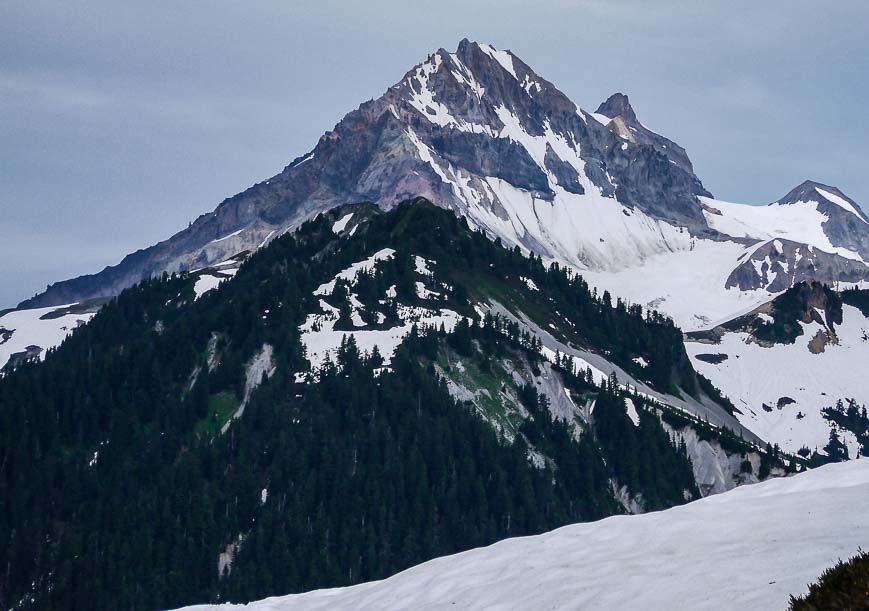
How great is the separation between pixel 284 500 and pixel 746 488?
136752 millimetres

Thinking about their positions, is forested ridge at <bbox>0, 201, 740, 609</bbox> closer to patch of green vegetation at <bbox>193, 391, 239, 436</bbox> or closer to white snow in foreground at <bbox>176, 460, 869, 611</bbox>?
patch of green vegetation at <bbox>193, 391, 239, 436</bbox>

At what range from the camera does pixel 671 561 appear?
30.9 meters

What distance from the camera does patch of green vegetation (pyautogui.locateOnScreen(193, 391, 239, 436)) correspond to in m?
189

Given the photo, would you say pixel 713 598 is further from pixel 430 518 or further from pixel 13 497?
pixel 13 497

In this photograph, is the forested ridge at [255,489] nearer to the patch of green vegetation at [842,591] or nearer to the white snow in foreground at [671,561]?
the white snow in foreground at [671,561]

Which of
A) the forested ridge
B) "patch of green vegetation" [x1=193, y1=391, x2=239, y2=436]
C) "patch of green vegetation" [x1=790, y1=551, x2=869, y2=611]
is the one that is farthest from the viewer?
"patch of green vegetation" [x1=193, y1=391, x2=239, y2=436]

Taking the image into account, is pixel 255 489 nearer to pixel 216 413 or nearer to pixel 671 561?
pixel 216 413

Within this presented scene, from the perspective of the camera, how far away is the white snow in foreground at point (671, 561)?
27.9 metres

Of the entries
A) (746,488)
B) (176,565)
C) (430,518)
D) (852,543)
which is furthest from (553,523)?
(852,543)

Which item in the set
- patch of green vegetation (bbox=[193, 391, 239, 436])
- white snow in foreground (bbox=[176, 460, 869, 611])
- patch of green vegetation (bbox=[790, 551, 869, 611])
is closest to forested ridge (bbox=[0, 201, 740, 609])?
patch of green vegetation (bbox=[193, 391, 239, 436])

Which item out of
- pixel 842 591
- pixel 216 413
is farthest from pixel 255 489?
pixel 842 591

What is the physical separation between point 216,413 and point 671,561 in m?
168

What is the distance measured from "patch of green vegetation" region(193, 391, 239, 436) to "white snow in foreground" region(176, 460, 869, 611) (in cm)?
15125

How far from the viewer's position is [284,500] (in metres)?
171
